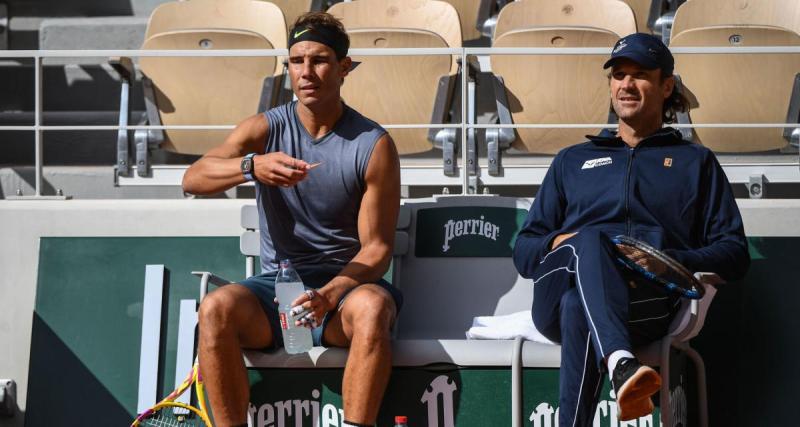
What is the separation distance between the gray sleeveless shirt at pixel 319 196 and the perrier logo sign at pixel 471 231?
533 millimetres

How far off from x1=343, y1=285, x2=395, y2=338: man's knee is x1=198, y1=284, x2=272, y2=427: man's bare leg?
32 centimetres

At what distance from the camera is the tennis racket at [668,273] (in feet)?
10.9

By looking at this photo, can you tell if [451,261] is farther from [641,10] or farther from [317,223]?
[641,10]

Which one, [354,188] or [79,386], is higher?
[354,188]

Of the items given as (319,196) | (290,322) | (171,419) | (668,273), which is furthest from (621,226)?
(171,419)

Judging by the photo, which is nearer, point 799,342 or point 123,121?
point 799,342

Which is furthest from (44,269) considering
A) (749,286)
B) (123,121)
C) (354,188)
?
(749,286)

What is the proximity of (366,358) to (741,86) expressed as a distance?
2299 mm

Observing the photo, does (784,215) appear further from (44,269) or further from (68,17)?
(68,17)

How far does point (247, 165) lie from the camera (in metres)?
3.53

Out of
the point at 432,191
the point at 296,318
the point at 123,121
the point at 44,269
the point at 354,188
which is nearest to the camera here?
the point at 296,318

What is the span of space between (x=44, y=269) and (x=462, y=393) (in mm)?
1841

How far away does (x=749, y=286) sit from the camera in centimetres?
429

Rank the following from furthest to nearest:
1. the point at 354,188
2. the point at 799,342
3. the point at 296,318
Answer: the point at 799,342, the point at 354,188, the point at 296,318
